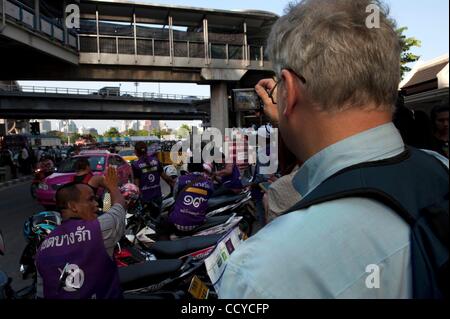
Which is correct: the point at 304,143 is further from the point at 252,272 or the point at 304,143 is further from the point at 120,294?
the point at 120,294

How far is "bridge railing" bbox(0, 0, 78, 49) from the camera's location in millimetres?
13188

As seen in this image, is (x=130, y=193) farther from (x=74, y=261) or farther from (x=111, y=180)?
(x=74, y=261)

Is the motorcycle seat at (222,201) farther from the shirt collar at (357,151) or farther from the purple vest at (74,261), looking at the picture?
the shirt collar at (357,151)

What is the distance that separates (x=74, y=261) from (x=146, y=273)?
91cm

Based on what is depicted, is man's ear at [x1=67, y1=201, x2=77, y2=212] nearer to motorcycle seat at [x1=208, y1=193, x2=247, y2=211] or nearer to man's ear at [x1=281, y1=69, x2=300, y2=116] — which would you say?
man's ear at [x1=281, y1=69, x2=300, y2=116]

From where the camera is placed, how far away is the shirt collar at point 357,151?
0.90 m

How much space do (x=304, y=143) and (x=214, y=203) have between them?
488cm

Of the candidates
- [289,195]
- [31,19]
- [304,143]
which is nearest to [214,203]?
[289,195]

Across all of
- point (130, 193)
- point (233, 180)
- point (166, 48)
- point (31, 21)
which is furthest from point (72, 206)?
point (166, 48)

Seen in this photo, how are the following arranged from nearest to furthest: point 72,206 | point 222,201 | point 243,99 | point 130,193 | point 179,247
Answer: point 72,206 < point 243,99 < point 179,247 < point 130,193 < point 222,201

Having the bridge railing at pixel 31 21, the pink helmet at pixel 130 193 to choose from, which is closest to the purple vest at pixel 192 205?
the pink helmet at pixel 130 193

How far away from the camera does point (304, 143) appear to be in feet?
3.29

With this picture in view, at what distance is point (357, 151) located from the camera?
902mm

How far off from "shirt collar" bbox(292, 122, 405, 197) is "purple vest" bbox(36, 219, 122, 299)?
185cm
